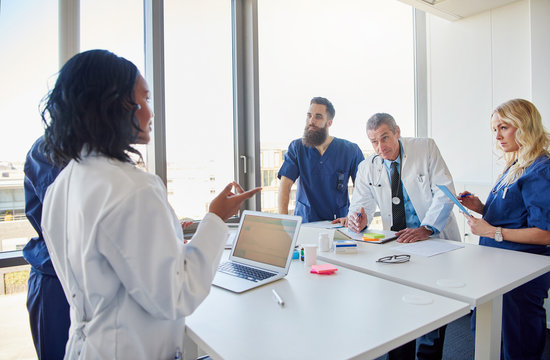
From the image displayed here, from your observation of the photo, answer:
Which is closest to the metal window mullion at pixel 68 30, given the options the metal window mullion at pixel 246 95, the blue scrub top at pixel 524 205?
the metal window mullion at pixel 246 95

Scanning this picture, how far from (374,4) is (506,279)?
327 centimetres

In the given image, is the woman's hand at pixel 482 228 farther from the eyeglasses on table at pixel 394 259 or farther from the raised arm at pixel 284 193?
the raised arm at pixel 284 193

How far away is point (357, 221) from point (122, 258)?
1.72 metres

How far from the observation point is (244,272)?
1.48 meters

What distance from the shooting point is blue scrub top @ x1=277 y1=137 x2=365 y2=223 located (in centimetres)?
284

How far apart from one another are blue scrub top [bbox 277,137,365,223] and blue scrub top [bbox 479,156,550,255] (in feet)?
3.60

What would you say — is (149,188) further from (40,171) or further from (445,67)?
(445,67)

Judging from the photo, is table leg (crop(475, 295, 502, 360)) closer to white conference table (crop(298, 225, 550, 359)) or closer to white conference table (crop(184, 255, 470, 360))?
white conference table (crop(298, 225, 550, 359))

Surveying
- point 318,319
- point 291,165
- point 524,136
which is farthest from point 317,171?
point 318,319

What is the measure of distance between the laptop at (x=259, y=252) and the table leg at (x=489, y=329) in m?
0.75

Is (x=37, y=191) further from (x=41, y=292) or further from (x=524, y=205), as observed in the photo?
(x=524, y=205)

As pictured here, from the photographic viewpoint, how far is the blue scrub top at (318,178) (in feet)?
9.32

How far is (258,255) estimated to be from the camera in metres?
1.56

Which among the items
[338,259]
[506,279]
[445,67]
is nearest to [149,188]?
[338,259]
